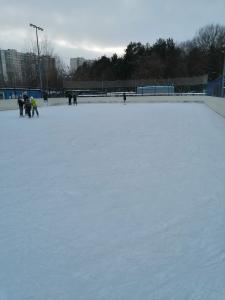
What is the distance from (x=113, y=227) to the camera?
2814 millimetres

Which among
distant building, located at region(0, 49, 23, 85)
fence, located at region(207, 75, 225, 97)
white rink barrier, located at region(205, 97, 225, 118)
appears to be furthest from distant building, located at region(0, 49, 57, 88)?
white rink barrier, located at region(205, 97, 225, 118)

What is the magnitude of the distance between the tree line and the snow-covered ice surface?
4571 centimetres

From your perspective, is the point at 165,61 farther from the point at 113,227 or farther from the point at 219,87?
the point at 113,227

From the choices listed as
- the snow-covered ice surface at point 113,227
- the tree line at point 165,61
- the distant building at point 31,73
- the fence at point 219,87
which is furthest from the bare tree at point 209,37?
the snow-covered ice surface at point 113,227

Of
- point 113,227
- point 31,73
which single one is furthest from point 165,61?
point 113,227

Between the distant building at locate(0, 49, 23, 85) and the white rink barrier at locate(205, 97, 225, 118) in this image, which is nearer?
the white rink barrier at locate(205, 97, 225, 118)

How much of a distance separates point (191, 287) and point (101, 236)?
3.14 feet

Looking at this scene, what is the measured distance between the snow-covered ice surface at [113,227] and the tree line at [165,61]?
45708 millimetres

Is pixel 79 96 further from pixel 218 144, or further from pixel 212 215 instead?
pixel 212 215

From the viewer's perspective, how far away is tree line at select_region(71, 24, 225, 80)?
163ft

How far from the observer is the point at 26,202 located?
138 inches

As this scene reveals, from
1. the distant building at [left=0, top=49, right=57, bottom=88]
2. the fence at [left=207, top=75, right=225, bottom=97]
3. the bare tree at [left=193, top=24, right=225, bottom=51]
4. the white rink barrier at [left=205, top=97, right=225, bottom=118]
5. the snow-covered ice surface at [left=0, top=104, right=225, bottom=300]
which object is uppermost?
the bare tree at [left=193, top=24, right=225, bottom=51]

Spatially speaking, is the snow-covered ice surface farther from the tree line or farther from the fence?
the tree line

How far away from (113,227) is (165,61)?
53.2 m
